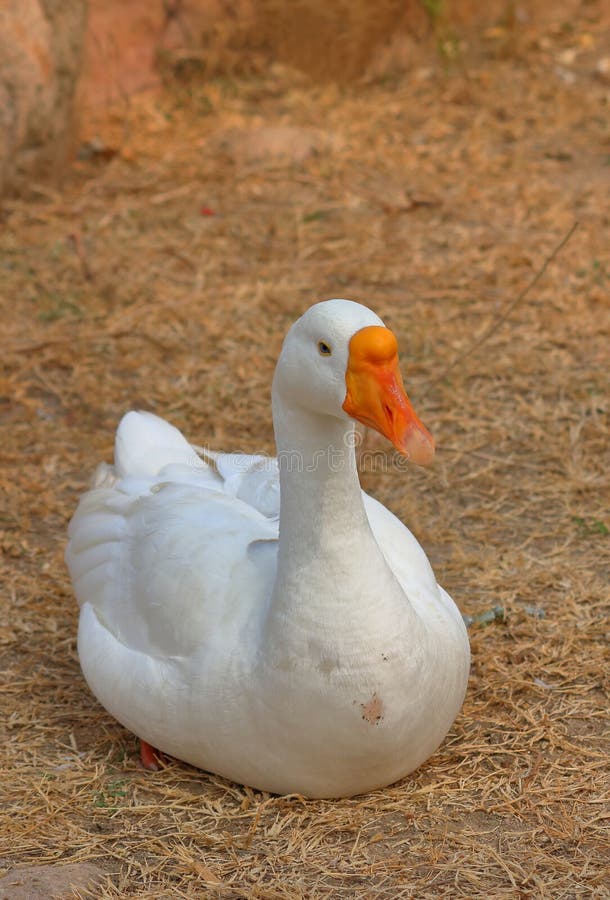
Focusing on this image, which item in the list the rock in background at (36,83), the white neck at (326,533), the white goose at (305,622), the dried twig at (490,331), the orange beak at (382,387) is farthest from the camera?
the rock in background at (36,83)

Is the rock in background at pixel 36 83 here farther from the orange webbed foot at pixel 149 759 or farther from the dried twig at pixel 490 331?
the orange webbed foot at pixel 149 759

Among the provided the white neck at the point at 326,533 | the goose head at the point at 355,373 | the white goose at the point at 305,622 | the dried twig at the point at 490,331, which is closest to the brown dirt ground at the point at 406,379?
the dried twig at the point at 490,331

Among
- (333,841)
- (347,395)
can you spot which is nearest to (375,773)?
(333,841)

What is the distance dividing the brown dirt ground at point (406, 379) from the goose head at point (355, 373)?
1039 mm

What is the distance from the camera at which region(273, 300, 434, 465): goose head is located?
104 inches

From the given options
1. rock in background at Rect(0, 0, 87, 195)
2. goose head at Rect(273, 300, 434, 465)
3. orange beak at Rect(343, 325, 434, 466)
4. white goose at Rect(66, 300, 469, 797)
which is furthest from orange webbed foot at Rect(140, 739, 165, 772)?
rock in background at Rect(0, 0, 87, 195)

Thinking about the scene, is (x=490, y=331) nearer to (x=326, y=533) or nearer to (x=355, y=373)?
(x=326, y=533)

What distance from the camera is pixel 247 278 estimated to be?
648 cm

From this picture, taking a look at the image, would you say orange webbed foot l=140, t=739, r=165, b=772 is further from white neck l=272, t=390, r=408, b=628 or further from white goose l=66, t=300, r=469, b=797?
white neck l=272, t=390, r=408, b=628

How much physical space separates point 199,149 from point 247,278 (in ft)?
6.15

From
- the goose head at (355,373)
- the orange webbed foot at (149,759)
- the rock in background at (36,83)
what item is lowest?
the orange webbed foot at (149,759)

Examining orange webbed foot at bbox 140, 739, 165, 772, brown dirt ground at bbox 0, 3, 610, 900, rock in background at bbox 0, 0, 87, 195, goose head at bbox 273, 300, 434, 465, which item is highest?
goose head at bbox 273, 300, 434, 465

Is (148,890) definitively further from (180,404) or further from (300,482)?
(180,404)

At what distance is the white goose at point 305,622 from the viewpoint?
277cm
